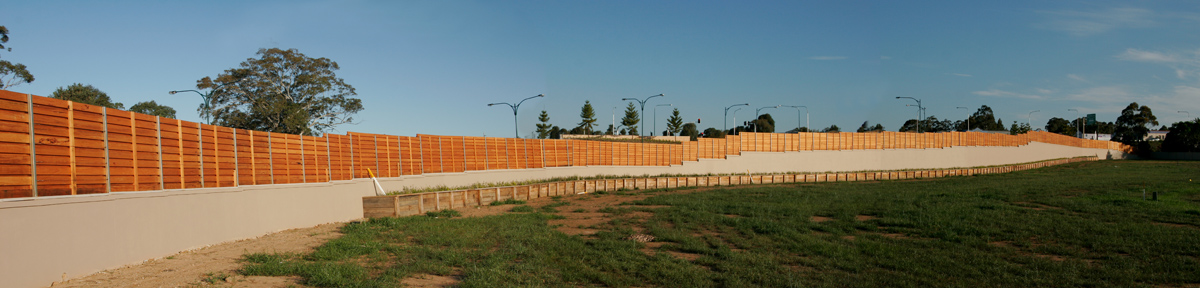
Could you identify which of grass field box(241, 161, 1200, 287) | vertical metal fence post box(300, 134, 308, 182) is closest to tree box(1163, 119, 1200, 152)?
grass field box(241, 161, 1200, 287)

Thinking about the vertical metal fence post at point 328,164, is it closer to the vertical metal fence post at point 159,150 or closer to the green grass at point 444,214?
the green grass at point 444,214

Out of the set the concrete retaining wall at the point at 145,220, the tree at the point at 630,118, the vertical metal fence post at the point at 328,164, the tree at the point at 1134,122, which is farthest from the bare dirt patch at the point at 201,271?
the tree at the point at 1134,122

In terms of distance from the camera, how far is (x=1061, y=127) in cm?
15475

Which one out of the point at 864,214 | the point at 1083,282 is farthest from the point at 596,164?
the point at 1083,282

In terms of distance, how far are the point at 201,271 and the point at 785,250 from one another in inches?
399

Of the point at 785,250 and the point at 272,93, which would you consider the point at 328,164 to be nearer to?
the point at 785,250

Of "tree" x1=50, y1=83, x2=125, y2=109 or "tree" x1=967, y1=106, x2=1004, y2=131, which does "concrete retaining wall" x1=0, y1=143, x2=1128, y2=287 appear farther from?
"tree" x1=967, y1=106, x2=1004, y2=131

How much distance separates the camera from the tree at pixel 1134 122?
132650mm

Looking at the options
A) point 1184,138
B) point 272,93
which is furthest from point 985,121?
point 272,93

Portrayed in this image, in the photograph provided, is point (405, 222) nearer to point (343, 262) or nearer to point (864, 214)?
point (343, 262)

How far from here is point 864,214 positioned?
18719 millimetres

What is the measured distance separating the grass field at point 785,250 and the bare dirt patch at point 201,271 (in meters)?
0.40

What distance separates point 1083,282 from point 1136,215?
450 inches

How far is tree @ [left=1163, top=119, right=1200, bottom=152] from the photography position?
9519cm
